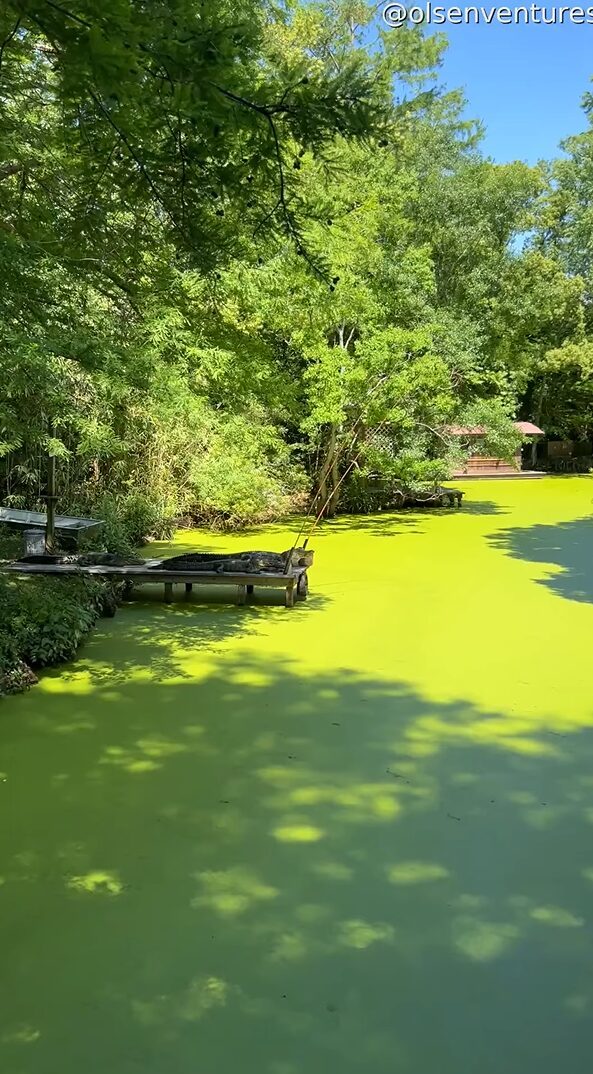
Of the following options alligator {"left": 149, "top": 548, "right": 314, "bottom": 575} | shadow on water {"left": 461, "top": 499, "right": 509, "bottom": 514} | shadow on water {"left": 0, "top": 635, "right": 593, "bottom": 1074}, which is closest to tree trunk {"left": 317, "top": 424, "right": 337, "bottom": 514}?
shadow on water {"left": 461, "top": 499, "right": 509, "bottom": 514}

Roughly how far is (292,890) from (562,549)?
25.2 feet

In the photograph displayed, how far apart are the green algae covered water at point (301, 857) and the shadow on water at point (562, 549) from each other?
6.20 feet

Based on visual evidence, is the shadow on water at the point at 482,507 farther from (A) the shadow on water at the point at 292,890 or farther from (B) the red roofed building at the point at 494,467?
(A) the shadow on water at the point at 292,890

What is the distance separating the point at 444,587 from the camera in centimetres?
750

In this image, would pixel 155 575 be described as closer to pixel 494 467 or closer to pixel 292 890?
pixel 292 890

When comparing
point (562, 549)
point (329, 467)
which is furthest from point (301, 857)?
point (329, 467)

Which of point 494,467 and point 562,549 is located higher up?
point 494,467

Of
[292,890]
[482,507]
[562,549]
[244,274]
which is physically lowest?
[292,890]

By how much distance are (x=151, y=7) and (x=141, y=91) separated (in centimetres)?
16

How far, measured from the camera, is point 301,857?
2.88 metres

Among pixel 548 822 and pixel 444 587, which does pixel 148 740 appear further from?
pixel 444 587

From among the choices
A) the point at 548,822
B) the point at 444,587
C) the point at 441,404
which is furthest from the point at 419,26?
the point at 548,822

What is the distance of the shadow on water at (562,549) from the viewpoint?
A: 7.56m

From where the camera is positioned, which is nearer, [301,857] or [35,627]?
[301,857]
